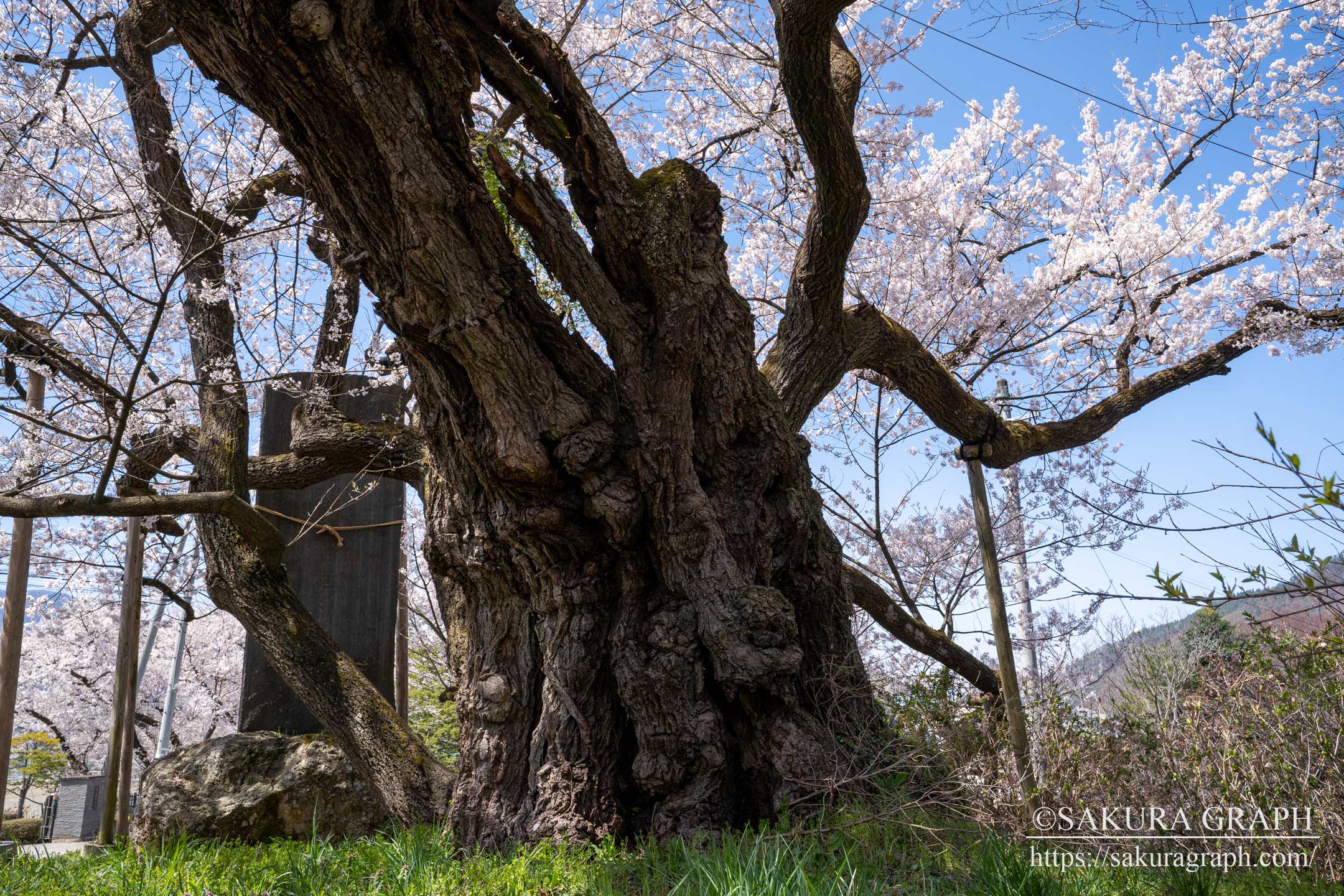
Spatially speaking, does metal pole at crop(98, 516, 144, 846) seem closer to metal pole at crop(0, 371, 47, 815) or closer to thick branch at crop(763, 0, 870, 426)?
metal pole at crop(0, 371, 47, 815)


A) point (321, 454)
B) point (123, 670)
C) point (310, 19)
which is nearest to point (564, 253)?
point (310, 19)

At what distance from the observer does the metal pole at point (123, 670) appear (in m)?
6.00

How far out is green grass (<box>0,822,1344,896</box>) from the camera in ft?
7.36

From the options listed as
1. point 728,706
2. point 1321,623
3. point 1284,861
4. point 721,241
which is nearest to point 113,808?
point 728,706

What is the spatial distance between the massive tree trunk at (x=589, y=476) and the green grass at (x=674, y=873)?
13.9 inches

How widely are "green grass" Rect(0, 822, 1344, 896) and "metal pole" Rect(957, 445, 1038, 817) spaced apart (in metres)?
0.54

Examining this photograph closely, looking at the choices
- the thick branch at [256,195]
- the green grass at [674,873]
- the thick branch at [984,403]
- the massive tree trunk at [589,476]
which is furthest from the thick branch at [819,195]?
the thick branch at [256,195]

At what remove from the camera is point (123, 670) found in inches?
247

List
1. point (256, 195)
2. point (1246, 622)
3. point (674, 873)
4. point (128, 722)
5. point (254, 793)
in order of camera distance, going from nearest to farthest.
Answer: point (674, 873)
point (1246, 622)
point (254, 793)
point (256, 195)
point (128, 722)

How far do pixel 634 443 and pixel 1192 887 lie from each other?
7.94ft

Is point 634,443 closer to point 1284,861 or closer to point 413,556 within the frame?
point 1284,861

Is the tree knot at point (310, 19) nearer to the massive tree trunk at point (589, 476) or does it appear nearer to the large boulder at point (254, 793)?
the massive tree trunk at point (589, 476)

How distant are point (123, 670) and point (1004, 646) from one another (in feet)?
21.3

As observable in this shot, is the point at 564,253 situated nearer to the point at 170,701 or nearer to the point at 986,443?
the point at 986,443
